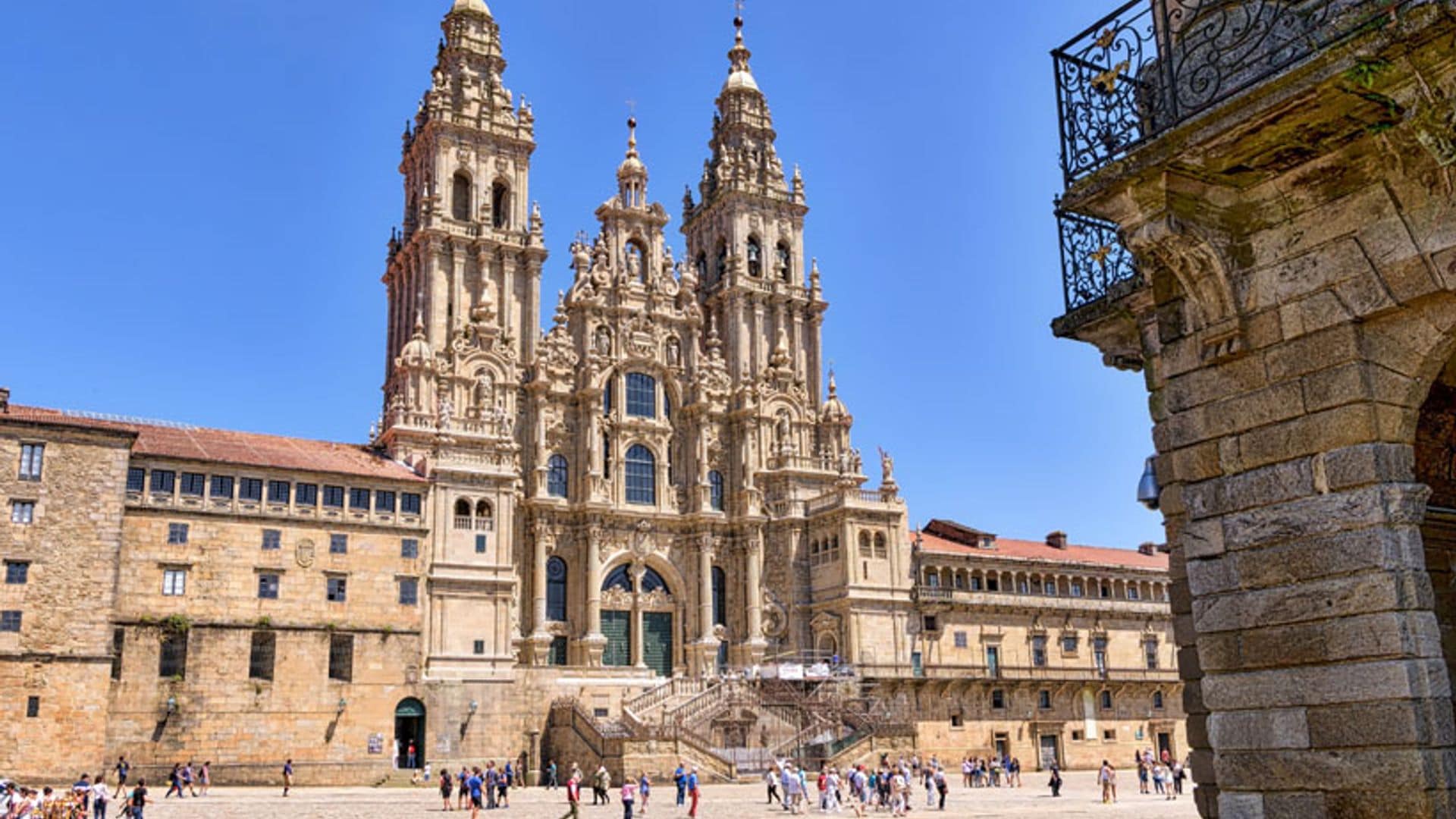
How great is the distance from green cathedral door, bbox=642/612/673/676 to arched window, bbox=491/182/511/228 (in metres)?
21.0

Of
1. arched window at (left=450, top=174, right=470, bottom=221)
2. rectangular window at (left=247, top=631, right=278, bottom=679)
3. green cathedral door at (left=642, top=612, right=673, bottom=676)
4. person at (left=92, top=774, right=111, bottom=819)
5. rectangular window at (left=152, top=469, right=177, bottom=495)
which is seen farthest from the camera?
arched window at (left=450, top=174, right=470, bottom=221)

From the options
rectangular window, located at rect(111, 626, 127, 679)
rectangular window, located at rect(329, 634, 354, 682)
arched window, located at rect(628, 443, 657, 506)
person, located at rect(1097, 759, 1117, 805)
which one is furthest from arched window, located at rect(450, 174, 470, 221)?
person, located at rect(1097, 759, 1117, 805)

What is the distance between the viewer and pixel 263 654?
4875 centimetres

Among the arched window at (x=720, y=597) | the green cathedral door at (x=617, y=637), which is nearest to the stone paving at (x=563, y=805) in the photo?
the green cathedral door at (x=617, y=637)

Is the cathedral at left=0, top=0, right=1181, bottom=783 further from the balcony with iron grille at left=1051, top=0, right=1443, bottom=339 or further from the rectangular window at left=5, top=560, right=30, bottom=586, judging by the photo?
the balcony with iron grille at left=1051, top=0, right=1443, bottom=339

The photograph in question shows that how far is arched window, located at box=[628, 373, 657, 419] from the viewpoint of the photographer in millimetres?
67062

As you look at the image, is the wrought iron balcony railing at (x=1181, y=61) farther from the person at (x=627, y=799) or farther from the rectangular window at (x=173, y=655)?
the rectangular window at (x=173, y=655)

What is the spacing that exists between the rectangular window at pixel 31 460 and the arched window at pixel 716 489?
31.6 meters

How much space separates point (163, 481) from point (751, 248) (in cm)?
3702

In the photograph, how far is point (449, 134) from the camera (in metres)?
65.6

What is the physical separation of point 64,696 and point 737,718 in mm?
25403

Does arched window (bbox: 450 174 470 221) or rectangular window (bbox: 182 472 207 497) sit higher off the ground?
arched window (bbox: 450 174 470 221)

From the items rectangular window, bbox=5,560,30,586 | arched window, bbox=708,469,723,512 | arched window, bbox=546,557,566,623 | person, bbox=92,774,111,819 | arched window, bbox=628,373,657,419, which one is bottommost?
person, bbox=92,774,111,819

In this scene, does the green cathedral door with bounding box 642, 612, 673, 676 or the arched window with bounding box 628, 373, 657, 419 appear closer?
the green cathedral door with bounding box 642, 612, 673, 676
